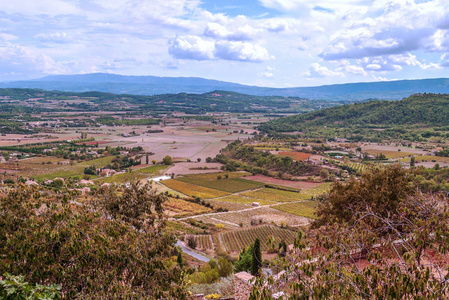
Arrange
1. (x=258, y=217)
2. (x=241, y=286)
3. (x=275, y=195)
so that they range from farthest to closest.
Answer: (x=275, y=195) < (x=258, y=217) < (x=241, y=286)

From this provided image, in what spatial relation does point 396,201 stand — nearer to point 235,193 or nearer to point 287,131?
point 235,193

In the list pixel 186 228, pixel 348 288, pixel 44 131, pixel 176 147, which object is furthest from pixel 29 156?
pixel 348 288

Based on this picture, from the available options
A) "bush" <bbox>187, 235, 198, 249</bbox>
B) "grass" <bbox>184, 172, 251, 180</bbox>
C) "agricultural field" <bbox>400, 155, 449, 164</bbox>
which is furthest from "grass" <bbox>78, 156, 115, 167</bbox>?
"agricultural field" <bbox>400, 155, 449, 164</bbox>

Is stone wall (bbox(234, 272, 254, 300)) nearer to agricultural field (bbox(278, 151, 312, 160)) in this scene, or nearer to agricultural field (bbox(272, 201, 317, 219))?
agricultural field (bbox(272, 201, 317, 219))

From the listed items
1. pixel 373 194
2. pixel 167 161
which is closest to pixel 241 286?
pixel 373 194

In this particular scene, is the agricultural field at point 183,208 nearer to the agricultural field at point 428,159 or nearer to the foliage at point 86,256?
the foliage at point 86,256

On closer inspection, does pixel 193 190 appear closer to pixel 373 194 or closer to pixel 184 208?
pixel 184 208
